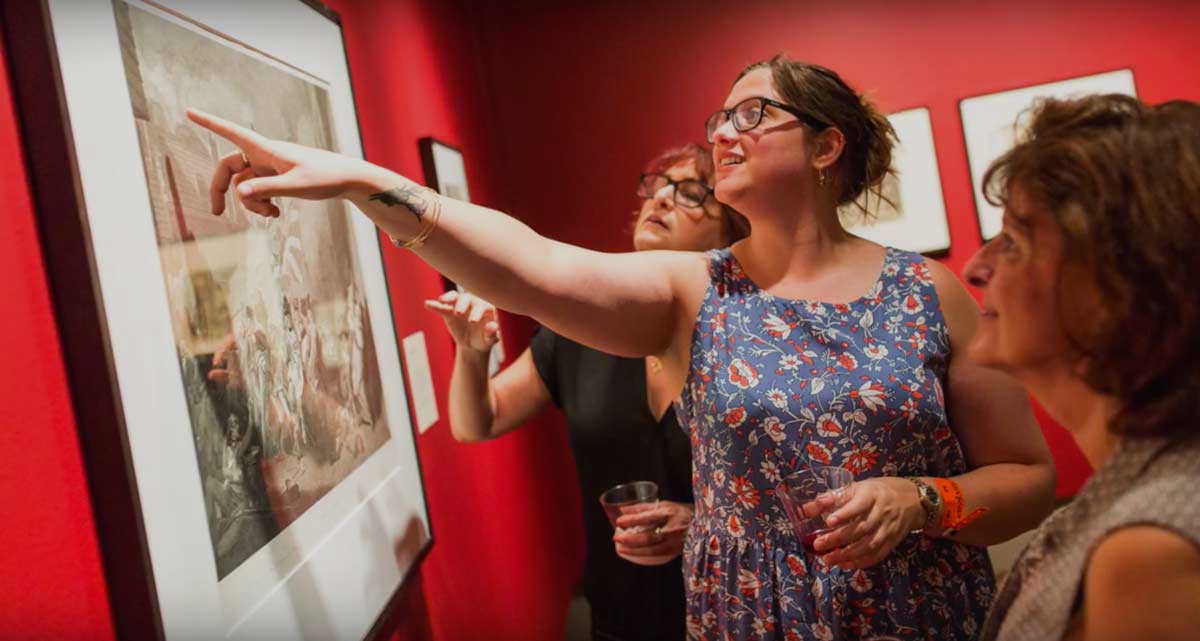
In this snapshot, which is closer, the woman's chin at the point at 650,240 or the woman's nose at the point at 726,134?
the woman's nose at the point at 726,134

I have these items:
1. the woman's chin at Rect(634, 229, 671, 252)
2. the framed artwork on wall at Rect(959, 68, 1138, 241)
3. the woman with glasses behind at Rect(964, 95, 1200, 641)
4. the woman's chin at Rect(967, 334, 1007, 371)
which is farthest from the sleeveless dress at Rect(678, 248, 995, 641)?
the framed artwork on wall at Rect(959, 68, 1138, 241)

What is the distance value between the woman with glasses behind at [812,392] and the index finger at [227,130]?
0.45 meters

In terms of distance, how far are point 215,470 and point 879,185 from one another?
4.29 feet

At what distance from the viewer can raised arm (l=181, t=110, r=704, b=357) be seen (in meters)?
1.08

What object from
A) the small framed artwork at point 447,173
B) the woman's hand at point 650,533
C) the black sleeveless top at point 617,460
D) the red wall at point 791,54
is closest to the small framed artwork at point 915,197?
the red wall at point 791,54

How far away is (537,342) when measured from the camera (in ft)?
7.55

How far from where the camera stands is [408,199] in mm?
1160

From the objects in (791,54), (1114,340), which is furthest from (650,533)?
(791,54)

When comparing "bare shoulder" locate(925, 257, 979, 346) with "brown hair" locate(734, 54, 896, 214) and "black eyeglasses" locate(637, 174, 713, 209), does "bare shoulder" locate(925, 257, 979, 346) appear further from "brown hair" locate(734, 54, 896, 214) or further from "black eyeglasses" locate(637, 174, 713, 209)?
"black eyeglasses" locate(637, 174, 713, 209)

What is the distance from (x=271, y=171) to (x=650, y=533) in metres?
1.01

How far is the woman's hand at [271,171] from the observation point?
3.40ft

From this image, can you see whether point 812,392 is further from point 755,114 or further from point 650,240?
point 650,240

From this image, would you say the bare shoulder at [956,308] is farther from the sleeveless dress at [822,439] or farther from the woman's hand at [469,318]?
the woman's hand at [469,318]

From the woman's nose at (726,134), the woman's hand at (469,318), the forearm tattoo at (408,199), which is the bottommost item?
the woman's hand at (469,318)
